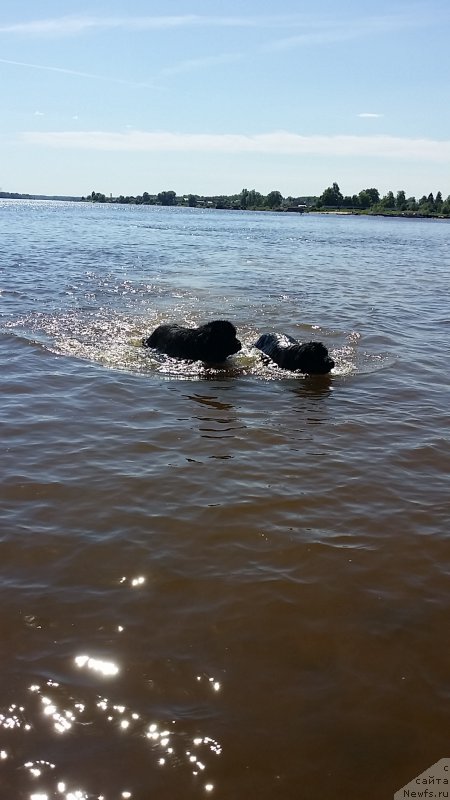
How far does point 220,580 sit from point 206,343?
7791 mm

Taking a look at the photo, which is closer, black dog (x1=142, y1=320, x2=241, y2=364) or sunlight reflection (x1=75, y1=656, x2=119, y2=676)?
sunlight reflection (x1=75, y1=656, x2=119, y2=676)

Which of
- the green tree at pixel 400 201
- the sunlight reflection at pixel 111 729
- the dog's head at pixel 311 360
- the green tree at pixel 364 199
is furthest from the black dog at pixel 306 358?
the green tree at pixel 364 199

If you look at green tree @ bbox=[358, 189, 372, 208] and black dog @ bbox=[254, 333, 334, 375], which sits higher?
green tree @ bbox=[358, 189, 372, 208]

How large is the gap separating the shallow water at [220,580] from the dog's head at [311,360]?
0.37 meters

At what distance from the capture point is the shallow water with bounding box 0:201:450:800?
3.71 metres

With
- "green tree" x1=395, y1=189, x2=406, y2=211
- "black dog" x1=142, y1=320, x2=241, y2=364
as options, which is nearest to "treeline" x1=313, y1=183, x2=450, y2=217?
"green tree" x1=395, y1=189, x2=406, y2=211

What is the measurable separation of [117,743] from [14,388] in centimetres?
739

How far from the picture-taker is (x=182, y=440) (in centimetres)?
824

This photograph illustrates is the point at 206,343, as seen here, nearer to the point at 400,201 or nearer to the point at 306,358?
the point at 306,358

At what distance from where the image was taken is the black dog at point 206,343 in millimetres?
12523

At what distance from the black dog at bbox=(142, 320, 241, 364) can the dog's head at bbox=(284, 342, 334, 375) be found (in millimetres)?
1422

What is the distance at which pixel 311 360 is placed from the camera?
464 inches

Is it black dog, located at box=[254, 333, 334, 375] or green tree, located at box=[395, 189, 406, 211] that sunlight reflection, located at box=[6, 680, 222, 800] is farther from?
green tree, located at box=[395, 189, 406, 211]

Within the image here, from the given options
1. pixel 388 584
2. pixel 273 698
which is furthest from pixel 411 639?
pixel 273 698
